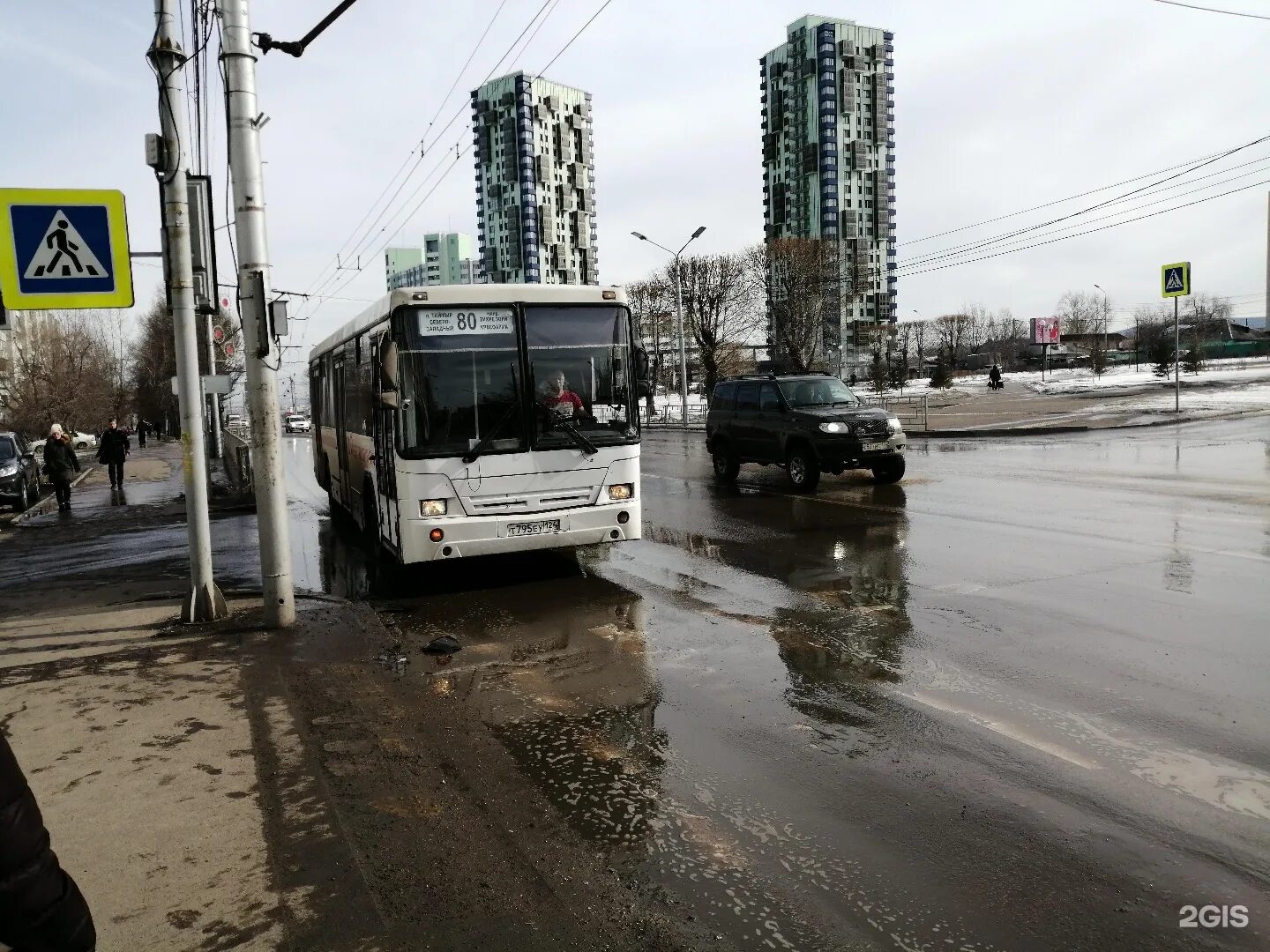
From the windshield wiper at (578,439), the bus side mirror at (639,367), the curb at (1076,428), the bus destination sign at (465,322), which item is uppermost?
the bus destination sign at (465,322)

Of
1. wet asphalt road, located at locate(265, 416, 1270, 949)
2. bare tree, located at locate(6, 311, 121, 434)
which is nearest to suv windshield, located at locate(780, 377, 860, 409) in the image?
wet asphalt road, located at locate(265, 416, 1270, 949)

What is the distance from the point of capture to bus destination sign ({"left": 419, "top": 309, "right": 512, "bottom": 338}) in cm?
869

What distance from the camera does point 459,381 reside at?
28.7 feet

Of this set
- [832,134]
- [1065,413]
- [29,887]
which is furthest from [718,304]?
[832,134]

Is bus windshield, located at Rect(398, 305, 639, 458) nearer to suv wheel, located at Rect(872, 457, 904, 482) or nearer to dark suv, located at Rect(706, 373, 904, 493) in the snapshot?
dark suv, located at Rect(706, 373, 904, 493)

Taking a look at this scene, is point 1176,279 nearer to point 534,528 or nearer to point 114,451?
point 534,528

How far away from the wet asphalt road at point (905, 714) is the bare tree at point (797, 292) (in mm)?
43605

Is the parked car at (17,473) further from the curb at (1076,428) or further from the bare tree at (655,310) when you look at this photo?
the bare tree at (655,310)

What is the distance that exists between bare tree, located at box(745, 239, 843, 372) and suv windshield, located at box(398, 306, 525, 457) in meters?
44.3

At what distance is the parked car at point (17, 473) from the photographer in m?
19.9

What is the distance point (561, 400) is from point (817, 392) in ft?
26.5

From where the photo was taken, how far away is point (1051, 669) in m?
5.77

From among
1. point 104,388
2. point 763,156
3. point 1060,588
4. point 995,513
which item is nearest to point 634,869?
point 1060,588

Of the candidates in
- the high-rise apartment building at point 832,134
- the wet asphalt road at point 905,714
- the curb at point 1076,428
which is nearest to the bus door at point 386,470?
the wet asphalt road at point 905,714
